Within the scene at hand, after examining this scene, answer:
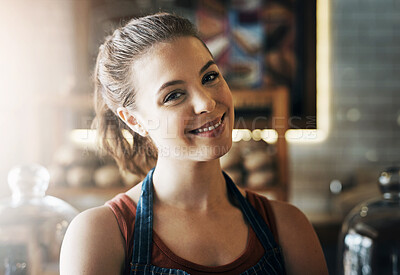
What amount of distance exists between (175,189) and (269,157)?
176cm

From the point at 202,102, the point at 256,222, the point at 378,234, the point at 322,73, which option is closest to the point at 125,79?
the point at 202,102

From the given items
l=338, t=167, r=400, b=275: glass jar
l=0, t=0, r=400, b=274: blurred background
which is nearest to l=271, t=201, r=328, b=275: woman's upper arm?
l=338, t=167, r=400, b=275: glass jar

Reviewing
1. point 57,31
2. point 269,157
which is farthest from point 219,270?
point 57,31

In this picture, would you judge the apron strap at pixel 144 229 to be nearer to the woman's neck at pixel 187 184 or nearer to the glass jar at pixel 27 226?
the woman's neck at pixel 187 184

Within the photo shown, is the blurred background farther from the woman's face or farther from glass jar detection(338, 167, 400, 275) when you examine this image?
the woman's face

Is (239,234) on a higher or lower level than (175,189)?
lower

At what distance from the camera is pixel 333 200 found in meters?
3.21

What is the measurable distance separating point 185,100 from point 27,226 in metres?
0.45

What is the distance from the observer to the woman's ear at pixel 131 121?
1.13 meters

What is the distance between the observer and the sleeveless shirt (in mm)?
982

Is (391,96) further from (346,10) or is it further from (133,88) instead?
(133,88)

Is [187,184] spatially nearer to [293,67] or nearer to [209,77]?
[209,77]

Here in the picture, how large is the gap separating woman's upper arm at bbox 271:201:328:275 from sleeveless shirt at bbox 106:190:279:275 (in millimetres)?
28

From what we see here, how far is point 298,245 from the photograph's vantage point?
1.09m
